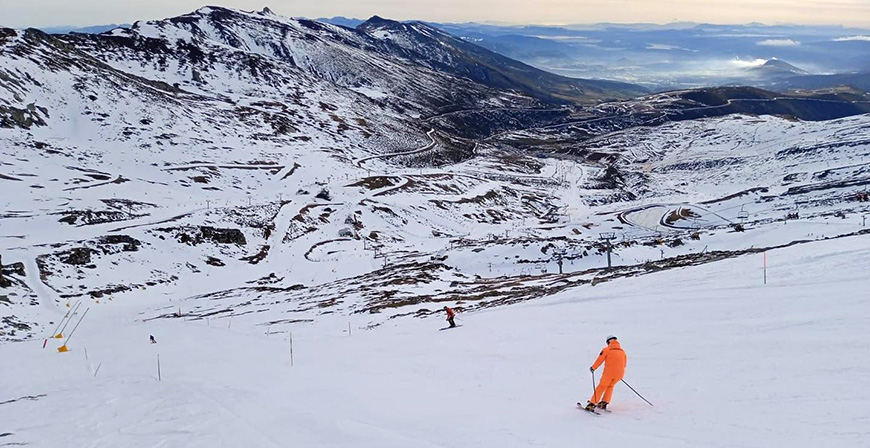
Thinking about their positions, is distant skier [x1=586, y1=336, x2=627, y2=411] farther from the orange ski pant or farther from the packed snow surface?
the packed snow surface

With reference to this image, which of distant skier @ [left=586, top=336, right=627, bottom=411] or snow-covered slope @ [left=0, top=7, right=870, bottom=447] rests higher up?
distant skier @ [left=586, top=336, right=627, bottom=411]

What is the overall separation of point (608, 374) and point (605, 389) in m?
0.39

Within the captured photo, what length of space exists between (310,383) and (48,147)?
305ft

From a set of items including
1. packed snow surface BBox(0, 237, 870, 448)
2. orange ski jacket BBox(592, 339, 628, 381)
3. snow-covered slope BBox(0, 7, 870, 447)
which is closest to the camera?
packed snow surface BBox(0, 237, 870, 448)

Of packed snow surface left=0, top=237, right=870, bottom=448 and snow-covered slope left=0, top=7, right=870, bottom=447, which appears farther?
snow-covered slope left=0, top=7, right=870, bottom=447

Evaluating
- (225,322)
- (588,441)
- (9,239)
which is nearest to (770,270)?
(588,441)

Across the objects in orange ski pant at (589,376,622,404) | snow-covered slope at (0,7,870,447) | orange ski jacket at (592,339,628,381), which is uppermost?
orange ski jacket at (592,339,628,381)

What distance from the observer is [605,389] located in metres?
13.4

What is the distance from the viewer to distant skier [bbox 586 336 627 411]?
1330cm

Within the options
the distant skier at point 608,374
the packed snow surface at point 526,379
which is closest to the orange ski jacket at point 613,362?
the distant skier at point 608,374

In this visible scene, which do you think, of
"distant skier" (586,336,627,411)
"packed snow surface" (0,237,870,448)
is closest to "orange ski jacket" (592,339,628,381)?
"distant skier" (586,336,627,411)

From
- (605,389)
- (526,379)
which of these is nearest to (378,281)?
(526,379)

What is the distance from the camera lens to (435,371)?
19422mm

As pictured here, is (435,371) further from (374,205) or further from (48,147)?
(48,147)
